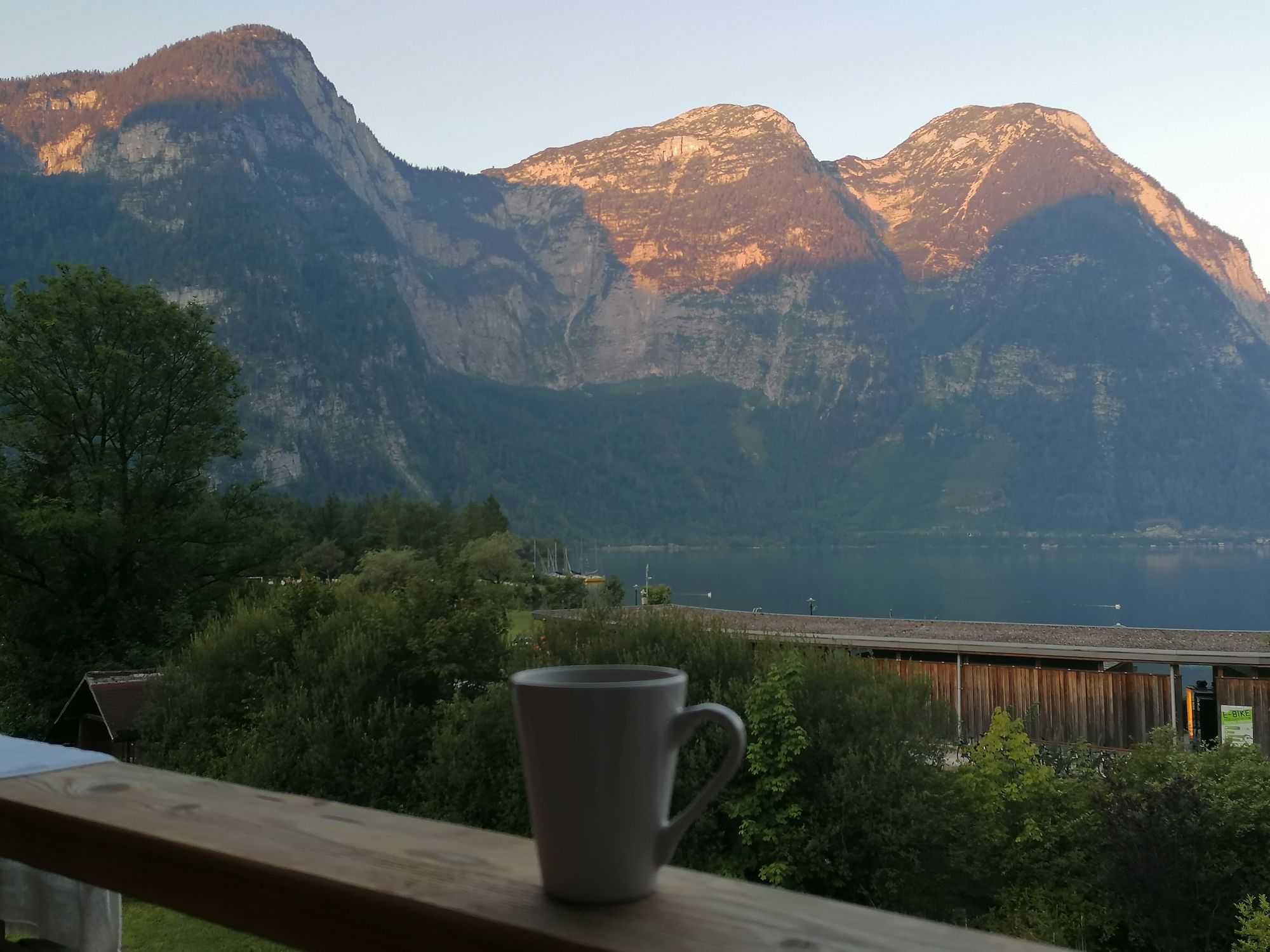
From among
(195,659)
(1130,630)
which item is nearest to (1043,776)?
(1130,630)

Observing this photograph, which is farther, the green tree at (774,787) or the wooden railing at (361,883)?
the green tree at (774,787)

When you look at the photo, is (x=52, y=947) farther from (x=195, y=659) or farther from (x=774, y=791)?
(x=195, y=659)

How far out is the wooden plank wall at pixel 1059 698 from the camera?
946 inches

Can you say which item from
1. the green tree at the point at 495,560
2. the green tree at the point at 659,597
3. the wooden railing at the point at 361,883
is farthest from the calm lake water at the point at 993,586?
the wooden railing at the point at 361,883

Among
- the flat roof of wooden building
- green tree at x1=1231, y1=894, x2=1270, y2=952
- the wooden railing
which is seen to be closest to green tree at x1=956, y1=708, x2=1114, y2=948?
green tree at x1=1231, y1=894, x2=1270, y2=952

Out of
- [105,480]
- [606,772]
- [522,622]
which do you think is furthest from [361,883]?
[522,622]

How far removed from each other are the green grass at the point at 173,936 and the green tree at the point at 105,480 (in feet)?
33.4

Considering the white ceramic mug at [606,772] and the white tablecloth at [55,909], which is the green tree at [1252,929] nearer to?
the white tablecloth at [55,909]

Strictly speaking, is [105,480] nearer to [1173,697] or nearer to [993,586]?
[1173,697]

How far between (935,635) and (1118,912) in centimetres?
1260

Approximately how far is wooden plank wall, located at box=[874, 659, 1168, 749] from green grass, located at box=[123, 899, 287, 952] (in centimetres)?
1402

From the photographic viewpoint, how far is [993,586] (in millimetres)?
135750

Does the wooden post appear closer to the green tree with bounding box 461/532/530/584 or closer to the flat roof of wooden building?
the flat roof of wooden building

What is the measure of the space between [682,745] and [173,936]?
18.2 m
